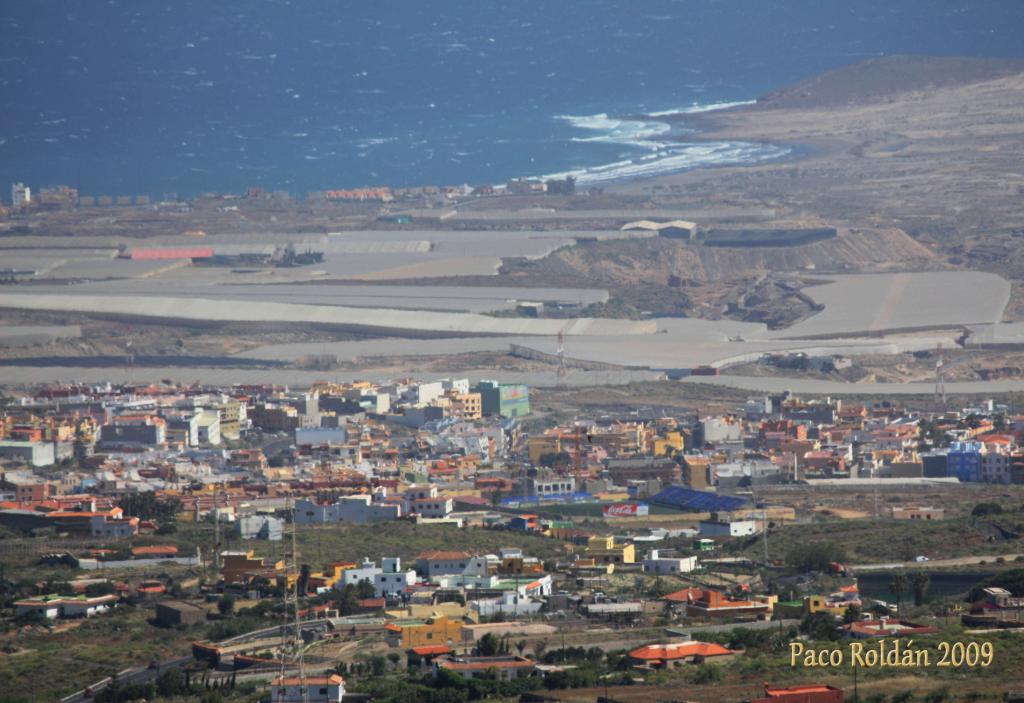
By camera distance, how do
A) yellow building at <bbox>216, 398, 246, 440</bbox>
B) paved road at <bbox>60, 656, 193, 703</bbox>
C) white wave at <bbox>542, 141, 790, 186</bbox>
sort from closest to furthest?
paved road at <bbox>60, 656, 193, 703</bbox> < yellow building at <bbox>216, 398, 246, 440</bbox> < white wave at <bbox>542, 141, 790, 186</bbox>

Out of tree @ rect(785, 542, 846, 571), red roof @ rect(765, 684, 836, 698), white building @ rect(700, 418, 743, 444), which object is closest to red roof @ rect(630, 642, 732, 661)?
red roof @ rect(765, 684, 836, 698)

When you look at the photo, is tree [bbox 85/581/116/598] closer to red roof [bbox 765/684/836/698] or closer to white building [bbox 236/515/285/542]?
white building [bbox 236/515/285/542]

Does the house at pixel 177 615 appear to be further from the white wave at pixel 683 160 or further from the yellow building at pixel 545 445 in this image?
the white wave at pixel 683 160

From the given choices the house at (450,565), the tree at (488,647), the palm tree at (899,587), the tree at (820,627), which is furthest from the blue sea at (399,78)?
the tree at (488,647)

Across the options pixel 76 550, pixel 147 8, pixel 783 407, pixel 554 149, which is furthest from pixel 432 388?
pixel 147 8

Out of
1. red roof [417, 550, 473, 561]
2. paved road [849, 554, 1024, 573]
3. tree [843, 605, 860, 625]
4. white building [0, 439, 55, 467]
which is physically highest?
white building [0, 439, 55, 467]

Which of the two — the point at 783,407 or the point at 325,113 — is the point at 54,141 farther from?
the point at 783,407

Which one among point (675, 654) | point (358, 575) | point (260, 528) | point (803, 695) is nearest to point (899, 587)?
point (675, 654)
